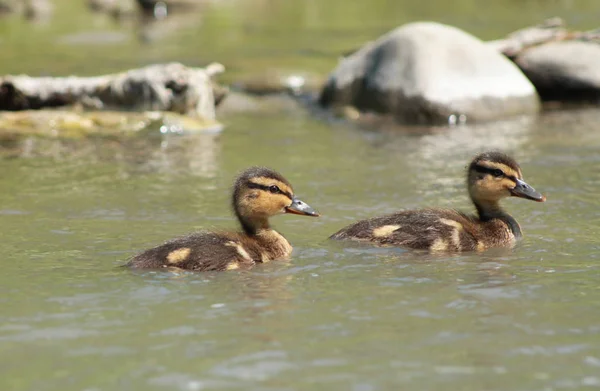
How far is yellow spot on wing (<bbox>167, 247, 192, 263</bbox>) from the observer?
777 cm

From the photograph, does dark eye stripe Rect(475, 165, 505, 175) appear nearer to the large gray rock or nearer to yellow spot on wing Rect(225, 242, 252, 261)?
yellow spot on wing Rect(225, 242, 252, 261)

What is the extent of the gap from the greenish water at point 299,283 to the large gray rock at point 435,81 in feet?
5.01

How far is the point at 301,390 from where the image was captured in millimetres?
5555

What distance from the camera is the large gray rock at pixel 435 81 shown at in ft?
51.5

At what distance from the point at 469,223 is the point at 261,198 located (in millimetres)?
1670

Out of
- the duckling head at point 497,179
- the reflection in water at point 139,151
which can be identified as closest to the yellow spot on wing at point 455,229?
the duckling head at point 497,179

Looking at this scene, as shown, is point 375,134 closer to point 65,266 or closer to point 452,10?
point 65,266

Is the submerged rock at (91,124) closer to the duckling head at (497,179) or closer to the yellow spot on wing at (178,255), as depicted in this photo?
the duckling head at (497,179)

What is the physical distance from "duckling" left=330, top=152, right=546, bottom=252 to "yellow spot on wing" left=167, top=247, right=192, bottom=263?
4.81 feet

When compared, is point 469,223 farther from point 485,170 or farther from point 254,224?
point 254,224

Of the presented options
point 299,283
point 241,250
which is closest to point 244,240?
point 241,250

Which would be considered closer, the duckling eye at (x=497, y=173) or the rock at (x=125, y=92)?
the duckling eye at (x=497, y=173)

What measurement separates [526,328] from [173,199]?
519 cm

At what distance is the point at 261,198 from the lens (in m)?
8.43
